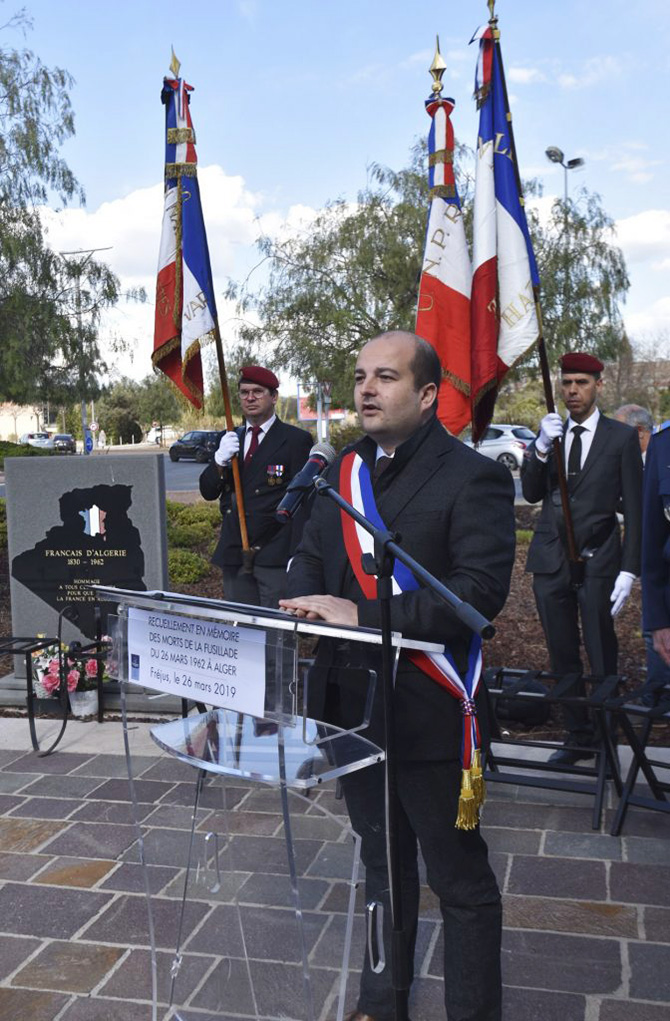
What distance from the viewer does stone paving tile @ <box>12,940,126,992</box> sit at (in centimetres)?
316

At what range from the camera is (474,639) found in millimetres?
2580

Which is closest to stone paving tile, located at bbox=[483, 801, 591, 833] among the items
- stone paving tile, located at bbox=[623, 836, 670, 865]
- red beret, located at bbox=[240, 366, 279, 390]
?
stone paving tile, located at bbox=[623, 836, 670, 865]

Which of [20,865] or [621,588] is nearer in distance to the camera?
[20,865]

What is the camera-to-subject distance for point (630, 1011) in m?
2.90

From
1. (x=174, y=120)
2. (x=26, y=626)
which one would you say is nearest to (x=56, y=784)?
(x=26, y=626)

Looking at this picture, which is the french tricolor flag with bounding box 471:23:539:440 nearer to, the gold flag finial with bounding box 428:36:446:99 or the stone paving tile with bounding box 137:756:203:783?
the gold flag finial with bounding box 428:36:446:99

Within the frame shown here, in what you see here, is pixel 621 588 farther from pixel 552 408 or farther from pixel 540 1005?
pixel 540 1005

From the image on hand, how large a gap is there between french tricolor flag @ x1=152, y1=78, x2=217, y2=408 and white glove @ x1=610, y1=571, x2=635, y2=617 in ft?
8.53

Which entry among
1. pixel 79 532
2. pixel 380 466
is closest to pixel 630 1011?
pixel 380 466

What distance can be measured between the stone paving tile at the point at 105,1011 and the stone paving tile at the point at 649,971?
4.34ft

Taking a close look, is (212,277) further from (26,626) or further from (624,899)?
(624,899)

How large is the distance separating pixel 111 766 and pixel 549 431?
2897 mm

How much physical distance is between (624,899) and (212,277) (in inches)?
151

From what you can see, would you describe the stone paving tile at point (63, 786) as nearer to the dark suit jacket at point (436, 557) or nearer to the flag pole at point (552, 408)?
the flag pole at point (552, 408)
